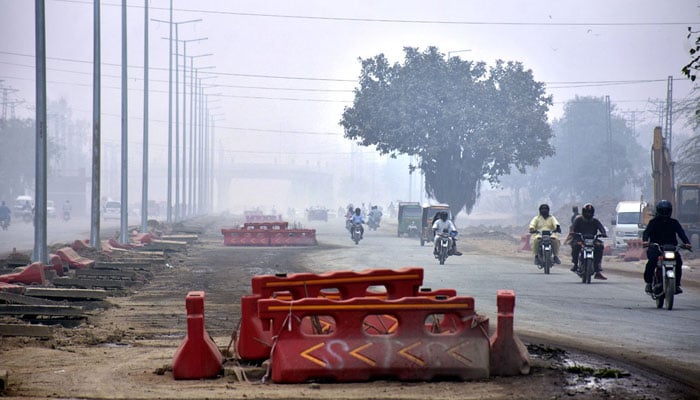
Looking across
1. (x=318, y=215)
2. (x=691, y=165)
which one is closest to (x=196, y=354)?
(x=691, y=165)

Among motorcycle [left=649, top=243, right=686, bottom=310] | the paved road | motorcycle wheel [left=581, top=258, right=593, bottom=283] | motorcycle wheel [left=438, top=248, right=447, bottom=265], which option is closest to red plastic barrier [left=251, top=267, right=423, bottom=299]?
the paved road

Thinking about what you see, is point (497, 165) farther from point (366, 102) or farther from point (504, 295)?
point (504, 295)

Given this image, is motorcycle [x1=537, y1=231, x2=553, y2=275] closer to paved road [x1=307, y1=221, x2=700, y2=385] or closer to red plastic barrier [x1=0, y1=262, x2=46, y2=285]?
paved road [x1=307, y1=221, x2=700, y2=385]

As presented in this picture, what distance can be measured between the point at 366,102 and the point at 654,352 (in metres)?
62.9

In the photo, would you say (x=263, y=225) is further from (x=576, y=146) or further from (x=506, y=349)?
(x=576, y=146)

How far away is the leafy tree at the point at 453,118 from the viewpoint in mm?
72688

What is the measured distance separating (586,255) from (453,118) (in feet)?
159

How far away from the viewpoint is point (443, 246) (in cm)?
3288

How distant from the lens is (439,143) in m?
72.8

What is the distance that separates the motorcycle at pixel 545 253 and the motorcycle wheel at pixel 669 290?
9.57 m

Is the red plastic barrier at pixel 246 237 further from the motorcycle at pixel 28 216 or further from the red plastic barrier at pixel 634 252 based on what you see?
the motorcycle at pixel 28 216

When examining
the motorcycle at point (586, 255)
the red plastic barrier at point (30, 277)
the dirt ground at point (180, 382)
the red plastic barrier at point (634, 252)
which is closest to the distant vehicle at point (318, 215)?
the red plastic barrier at point (634, 252)

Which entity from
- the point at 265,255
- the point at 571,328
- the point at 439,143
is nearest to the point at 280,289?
the point at 571,328

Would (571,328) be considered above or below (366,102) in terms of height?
below
